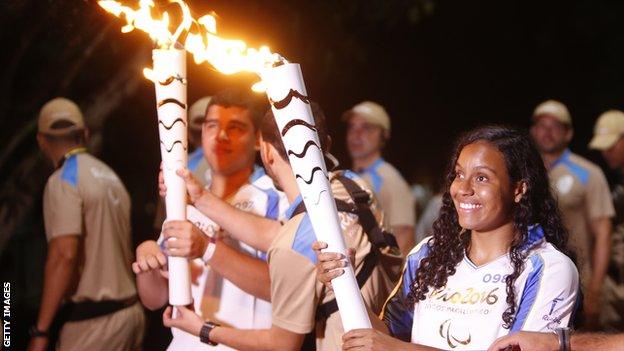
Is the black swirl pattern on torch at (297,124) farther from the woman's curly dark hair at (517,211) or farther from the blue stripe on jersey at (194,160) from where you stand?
the blue stripe on jersey at (194,160)

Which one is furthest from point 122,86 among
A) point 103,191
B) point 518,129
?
point 518,129

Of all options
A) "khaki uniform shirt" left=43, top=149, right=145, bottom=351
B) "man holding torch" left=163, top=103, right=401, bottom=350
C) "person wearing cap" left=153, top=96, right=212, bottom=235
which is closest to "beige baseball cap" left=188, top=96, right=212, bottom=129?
"person wearing cap" left=153, top=96, right=212, bottom=235

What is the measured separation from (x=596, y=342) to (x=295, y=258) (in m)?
1.23

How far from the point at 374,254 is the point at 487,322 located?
32.0 inches

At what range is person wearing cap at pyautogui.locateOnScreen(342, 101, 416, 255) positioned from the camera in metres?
7.73

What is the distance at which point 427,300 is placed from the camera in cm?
356

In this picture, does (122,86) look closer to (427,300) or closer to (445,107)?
(427,300)

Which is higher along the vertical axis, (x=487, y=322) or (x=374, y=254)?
(x=374, y=254)

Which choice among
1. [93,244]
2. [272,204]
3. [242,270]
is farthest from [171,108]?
[93,244]

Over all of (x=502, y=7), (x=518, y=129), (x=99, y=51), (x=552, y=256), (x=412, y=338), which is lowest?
(x=412, y=338)

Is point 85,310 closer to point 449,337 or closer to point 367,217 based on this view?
point 367,217

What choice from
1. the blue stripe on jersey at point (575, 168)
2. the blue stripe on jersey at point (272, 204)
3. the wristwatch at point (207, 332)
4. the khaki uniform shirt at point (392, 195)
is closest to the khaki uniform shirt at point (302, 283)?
the wristwatch at point (207, 332)

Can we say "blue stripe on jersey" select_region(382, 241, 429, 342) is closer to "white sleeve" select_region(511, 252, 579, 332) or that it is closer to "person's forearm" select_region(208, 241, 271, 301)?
"white sleeve" select_region(511, 252, 579, 332)

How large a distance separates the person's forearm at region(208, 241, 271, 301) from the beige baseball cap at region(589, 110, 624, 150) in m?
4.91
